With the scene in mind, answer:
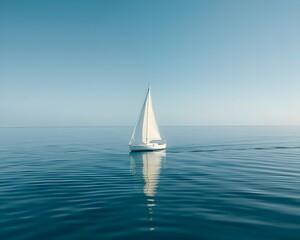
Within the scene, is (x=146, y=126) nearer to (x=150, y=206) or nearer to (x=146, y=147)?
(x=146, y=147)

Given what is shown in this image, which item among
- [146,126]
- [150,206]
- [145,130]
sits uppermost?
[146,126]

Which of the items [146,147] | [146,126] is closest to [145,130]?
[146,126]

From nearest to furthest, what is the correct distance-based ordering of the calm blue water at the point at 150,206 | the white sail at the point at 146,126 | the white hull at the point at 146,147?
the calm blue water at the point at 150,206 → the white hull at the point at 146,147 → the white sail at the point at 146,126

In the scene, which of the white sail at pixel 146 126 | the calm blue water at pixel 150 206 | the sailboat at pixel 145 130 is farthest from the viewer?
the white sail at pixel 146 126

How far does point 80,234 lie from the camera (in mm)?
14234

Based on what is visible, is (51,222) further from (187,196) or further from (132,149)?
(132,149)

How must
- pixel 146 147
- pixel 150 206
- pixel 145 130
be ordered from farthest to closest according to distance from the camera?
pixel 145 130 → pixel 146 147 → pixel 150 206

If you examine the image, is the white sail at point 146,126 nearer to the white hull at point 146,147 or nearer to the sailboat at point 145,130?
the sailboat at point 145,130

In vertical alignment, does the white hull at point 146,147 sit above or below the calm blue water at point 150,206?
above

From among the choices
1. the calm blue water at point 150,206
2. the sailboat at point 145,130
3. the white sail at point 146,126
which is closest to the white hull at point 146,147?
the sailboat at point 145,130

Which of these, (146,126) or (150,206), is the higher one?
(146,126)

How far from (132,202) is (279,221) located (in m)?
11.1

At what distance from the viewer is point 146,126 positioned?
65.2 metres

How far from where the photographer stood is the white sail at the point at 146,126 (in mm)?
64312
